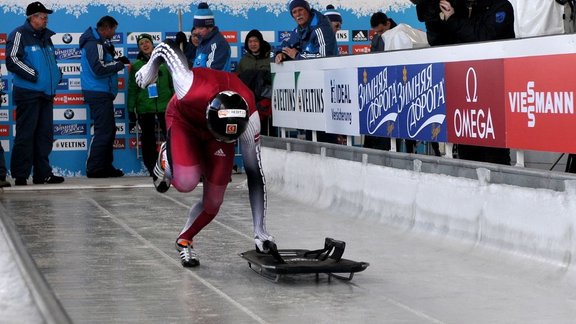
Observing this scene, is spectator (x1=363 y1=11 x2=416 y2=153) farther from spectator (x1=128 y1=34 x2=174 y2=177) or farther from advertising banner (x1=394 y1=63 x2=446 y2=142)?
spectator (x1=128 y1=34 x2=174 y2=177)

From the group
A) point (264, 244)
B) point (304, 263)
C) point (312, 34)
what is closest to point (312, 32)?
point (312, 34)

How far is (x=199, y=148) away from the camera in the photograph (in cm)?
1003

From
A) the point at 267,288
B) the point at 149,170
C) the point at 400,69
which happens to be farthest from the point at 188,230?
the point at 149,170

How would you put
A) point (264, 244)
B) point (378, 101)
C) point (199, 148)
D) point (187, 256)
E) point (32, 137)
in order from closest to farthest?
point (264, 244) < point (199, 148) < point (187, 256) < point (378, 101) < point (32, 137)

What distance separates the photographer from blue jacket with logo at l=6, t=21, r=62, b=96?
60.1 ft

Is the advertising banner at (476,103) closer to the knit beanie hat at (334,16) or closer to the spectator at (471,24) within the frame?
the spectator at (471,24)

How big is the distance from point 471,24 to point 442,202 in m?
1.80

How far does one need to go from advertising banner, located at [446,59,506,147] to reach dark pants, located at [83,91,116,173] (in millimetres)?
9067

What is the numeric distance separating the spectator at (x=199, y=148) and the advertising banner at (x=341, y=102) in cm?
444

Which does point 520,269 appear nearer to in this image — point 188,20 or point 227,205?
point 227,205

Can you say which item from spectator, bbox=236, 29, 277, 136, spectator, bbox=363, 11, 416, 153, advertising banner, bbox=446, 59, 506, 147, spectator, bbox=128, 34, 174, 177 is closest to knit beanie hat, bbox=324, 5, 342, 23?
spectator, bbox=363, 11, 416, 153

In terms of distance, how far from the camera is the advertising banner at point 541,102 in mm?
9602

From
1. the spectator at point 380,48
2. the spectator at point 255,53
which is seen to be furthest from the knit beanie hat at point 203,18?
the spectator at point 380,48

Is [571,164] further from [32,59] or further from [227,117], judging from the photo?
[32,59]
